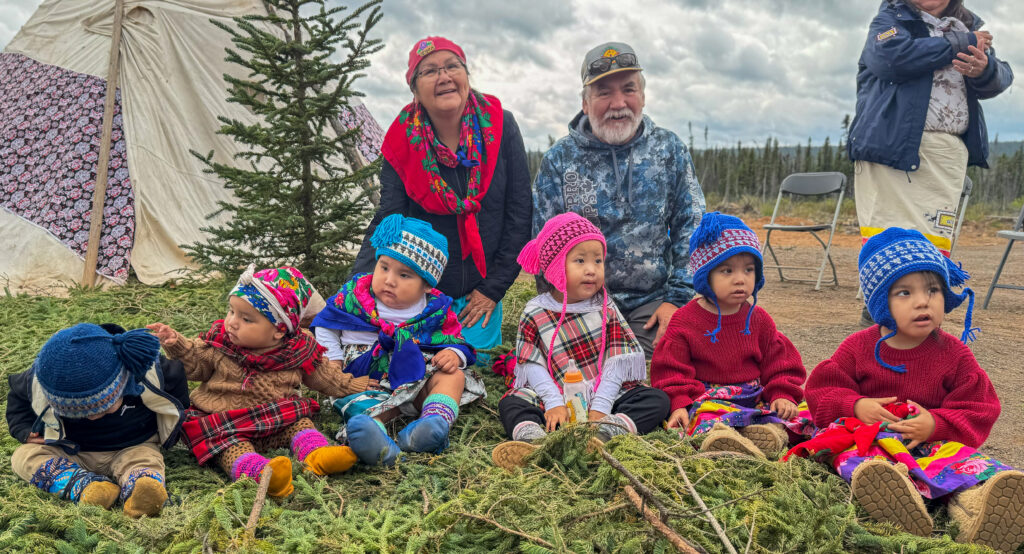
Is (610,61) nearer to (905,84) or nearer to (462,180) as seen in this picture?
(462,180)

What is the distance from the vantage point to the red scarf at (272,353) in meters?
2.63

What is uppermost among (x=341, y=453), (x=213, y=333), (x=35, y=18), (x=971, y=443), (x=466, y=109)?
(x=35, y=18)

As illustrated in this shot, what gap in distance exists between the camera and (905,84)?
14.0 feet

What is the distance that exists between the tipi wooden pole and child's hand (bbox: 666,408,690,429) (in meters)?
5.59

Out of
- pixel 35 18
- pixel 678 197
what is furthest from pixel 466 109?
pixel 35 18

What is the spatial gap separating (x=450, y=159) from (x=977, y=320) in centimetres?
481

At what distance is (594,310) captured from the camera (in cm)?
314

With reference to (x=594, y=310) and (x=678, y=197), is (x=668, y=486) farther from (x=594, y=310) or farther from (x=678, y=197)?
(x=678, y=197)

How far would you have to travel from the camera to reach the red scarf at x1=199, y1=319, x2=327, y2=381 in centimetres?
263

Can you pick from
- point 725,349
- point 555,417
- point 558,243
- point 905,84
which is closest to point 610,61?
point 558,243

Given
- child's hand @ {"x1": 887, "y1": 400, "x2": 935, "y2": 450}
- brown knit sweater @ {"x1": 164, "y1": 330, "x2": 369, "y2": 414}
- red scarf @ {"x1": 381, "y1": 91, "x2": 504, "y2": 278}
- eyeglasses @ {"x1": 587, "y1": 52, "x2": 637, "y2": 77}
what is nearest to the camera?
child's hand @ {"x1": 887, "y1": 400, "x2": 935, "y2": 450}

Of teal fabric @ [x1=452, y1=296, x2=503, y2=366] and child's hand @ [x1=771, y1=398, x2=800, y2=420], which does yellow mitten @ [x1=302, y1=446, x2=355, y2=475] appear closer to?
teal fabric @ [x1=452, y1=296, x2=503, y2=366]

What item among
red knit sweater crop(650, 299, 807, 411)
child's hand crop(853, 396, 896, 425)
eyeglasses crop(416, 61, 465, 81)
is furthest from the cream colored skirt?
eyeglasses crop(416, 61, 465, 81)

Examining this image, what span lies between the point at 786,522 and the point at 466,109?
2.75m
